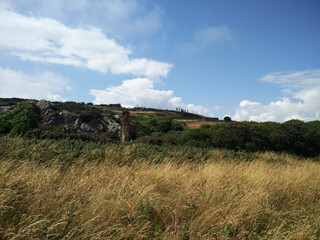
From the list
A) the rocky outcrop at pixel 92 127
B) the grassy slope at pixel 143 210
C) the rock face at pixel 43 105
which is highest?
the rock face at pixel 43 105

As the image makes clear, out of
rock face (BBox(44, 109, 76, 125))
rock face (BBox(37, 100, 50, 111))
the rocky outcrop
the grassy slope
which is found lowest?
the grassy slope

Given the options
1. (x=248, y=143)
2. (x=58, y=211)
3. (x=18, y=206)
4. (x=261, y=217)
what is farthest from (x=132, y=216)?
(x=248, y=143)

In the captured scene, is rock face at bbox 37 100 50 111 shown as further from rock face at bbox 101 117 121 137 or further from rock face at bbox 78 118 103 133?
rock face at bbox 101 117 121 137

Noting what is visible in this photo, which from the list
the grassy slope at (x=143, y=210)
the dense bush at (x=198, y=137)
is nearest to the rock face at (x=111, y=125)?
the dense bush at (x=198, y=137)

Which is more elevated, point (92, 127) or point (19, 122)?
point (19, 122)

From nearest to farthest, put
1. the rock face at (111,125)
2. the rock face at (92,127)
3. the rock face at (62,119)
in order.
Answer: the rock face at (92,127) < the rock face at (62,119) < the rock face at (111,125)

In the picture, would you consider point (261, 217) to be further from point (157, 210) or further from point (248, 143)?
point (248, 143)

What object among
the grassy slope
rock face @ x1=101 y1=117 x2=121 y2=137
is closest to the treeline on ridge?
the grassy slope

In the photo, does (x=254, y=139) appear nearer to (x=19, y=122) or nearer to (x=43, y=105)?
(x=19, y=122)

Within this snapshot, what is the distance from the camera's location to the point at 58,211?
9.09ft

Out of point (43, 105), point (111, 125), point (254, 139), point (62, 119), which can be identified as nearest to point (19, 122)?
point (62, 119)

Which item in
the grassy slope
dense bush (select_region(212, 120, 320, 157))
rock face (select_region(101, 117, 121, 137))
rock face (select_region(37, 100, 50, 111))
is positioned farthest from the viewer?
rock face (select_region(37, 100, 50, 111))

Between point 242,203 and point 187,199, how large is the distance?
97cm

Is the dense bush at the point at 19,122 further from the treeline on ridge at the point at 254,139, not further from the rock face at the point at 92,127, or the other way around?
the rock face at the point at 92,127
